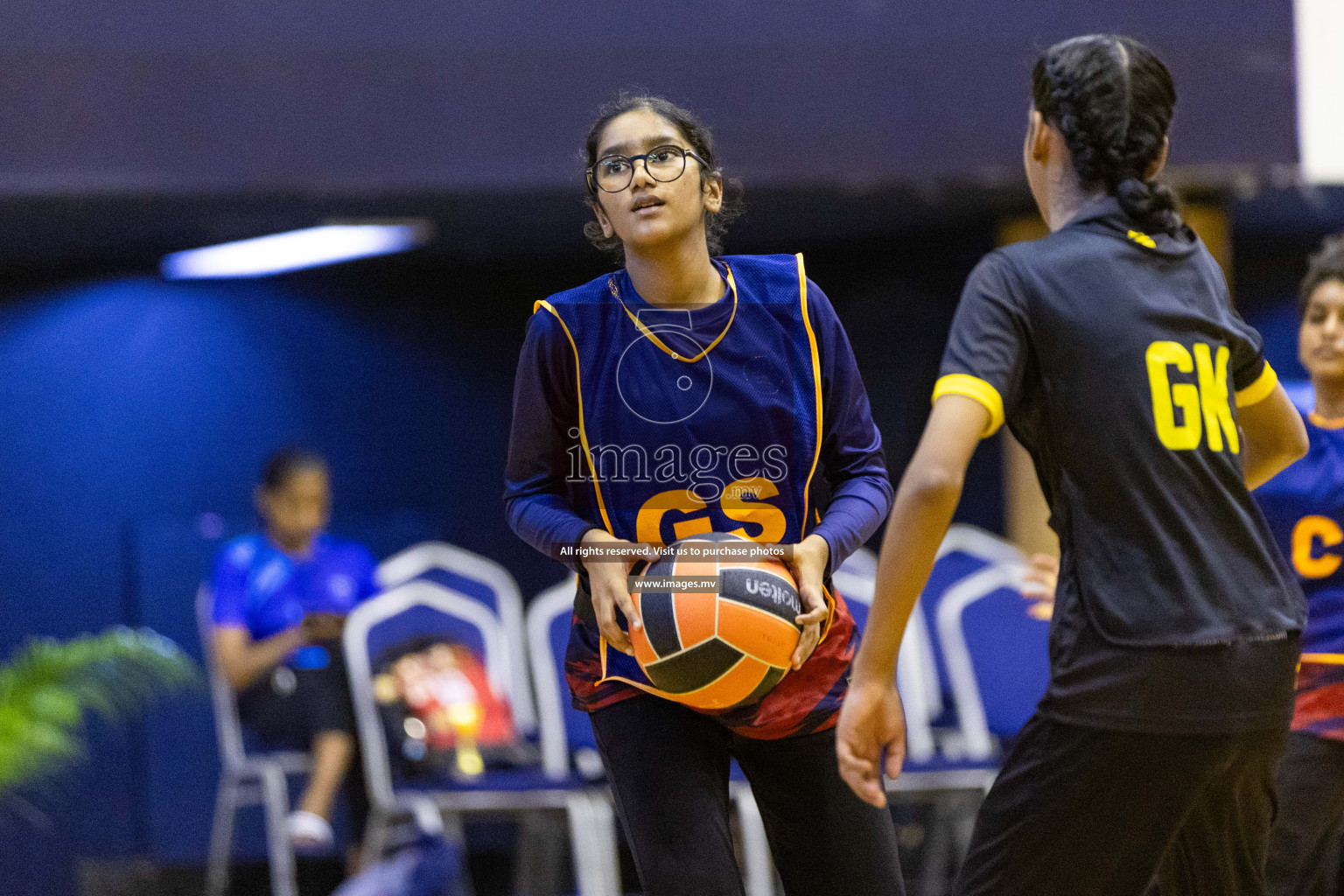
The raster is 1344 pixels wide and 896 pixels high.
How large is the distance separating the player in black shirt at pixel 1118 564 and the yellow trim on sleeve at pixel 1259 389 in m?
0.17

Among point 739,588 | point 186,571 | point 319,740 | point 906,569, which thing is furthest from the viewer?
point 186,571

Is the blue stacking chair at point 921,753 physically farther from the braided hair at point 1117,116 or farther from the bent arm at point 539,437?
the braided hair at point 1117,116

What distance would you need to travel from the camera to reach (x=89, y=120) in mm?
5301

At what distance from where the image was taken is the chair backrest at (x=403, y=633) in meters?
5.14

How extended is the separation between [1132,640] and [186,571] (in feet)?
18.5

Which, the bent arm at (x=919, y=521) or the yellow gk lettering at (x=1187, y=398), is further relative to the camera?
the yellow gk lettering at (x=1187, y=398)

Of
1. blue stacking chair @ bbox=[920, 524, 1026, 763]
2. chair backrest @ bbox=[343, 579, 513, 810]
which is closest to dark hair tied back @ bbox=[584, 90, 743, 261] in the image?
blue stacking chair @ bbox=[920, 524, 1026, 763]

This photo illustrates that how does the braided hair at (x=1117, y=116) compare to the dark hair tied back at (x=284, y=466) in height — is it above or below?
above

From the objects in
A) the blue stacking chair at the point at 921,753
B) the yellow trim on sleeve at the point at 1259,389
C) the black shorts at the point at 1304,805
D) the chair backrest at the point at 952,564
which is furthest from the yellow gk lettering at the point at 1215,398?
the chair backrest at the point at 952,564

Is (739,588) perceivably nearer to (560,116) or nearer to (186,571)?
(560,116)

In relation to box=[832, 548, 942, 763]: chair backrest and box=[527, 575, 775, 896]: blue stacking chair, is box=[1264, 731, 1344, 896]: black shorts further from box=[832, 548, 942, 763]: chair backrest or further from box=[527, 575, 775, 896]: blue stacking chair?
box=[527, 575, 775, 896]: blue stacking chair

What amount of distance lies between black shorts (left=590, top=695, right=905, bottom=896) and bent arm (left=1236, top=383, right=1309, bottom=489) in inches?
34.9

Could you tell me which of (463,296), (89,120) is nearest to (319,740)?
(89,120)

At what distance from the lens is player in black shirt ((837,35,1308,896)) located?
6.82 feet
